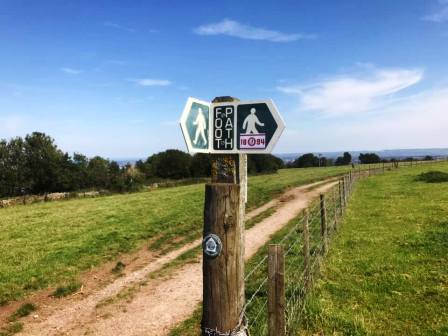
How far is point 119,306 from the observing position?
966 cm

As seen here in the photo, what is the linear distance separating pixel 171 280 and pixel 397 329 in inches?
257

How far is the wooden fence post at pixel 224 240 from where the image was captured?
13.3 ft

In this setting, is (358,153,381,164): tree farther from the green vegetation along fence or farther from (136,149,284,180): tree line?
the green vegetation along fence

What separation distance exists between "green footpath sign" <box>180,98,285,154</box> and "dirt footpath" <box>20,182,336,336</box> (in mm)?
5653

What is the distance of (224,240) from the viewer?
160 inches

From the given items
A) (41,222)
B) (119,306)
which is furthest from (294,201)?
(119,306)

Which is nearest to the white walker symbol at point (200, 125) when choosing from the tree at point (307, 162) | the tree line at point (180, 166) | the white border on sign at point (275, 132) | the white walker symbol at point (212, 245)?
the white border on sign at point (275, 132)

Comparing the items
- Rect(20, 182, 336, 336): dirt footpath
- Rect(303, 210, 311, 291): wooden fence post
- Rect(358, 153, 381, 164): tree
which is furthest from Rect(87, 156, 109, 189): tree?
Rect(303, 210, 311, 291): wooden fence post

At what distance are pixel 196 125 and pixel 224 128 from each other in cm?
34

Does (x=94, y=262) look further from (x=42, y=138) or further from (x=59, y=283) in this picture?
(x=42, y=138)

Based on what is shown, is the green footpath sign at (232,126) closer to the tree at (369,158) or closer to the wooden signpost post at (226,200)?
the wooden signpost post at (226,200)

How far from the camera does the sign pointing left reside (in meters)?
3.67

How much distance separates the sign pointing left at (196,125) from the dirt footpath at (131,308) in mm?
5655

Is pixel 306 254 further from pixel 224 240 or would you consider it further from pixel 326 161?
pixel 326 161
